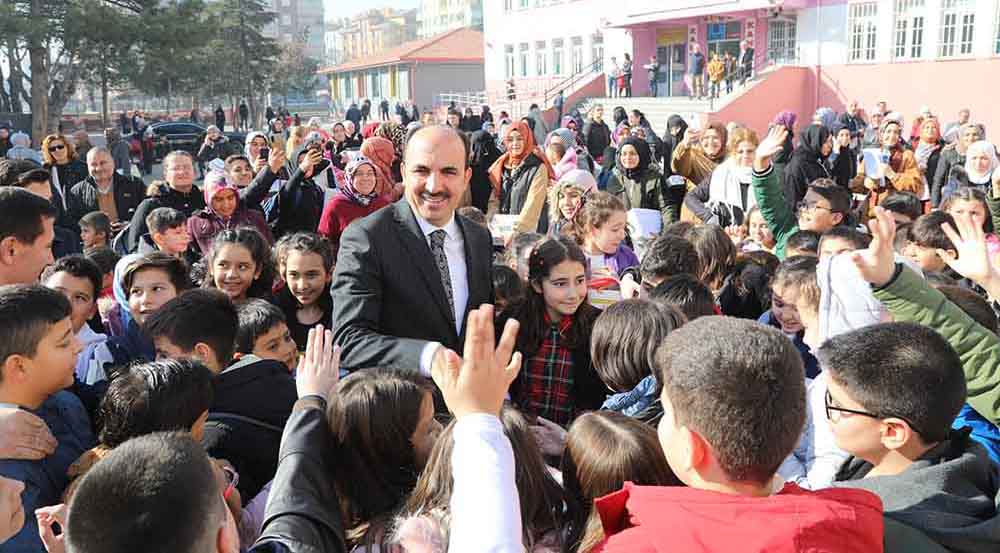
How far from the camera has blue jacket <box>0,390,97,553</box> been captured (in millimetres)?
1948

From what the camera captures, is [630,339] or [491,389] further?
[630,339]

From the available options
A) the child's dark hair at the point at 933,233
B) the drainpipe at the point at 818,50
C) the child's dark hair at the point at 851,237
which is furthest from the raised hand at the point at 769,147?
the drainpipe at the point at 818,50

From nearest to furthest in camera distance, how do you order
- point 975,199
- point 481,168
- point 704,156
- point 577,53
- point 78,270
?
point 78,270
point 975,199
point 704,156
point 481,168
point 577,53

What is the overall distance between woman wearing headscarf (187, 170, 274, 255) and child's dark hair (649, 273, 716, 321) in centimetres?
295

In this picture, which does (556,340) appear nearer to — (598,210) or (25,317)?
(598,210)

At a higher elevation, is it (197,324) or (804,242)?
(804,242)

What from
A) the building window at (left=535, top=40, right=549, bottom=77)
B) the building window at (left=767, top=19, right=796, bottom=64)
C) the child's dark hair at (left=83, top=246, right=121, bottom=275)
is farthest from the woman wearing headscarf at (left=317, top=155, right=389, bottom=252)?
the building window at (left=535, top=40, right=549, bottom=77)

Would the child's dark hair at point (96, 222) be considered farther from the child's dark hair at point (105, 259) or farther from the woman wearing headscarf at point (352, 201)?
the woman wearing headscarf at point (352, 201)

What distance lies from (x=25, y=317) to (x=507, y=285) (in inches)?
83.0

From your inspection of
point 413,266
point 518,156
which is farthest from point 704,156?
point 413,266

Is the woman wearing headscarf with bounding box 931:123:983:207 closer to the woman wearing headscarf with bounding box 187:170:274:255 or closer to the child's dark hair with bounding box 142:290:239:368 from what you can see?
the woman wearing headscarf with bounding box 187:170:274:255

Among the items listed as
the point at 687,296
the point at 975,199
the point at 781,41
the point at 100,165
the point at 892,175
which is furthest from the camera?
the point at 781,41

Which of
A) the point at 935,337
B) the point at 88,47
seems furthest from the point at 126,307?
the point at 88,47

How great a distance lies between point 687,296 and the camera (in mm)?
3193
